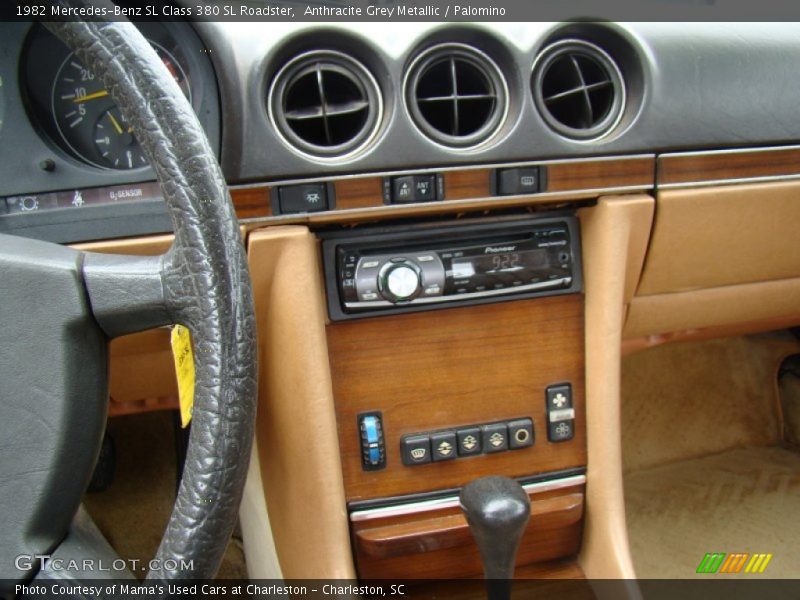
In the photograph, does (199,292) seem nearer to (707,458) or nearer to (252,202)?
(252,202)

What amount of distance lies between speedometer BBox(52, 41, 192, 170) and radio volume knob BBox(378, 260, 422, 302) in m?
0.36

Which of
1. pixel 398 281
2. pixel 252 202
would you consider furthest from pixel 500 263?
pixel 252 202

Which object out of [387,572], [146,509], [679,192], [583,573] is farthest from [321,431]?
[146,509]

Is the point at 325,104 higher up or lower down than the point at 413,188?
higher up

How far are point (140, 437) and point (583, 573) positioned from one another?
108 cm

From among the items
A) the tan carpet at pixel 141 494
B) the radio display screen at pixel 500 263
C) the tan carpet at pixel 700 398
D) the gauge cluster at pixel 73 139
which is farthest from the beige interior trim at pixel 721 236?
the tan carpet at pixel 141 494

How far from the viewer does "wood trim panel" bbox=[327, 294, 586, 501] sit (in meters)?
1.04

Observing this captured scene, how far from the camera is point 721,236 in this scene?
118cm

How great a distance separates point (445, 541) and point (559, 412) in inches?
11.0

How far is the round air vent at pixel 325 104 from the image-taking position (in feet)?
3.01

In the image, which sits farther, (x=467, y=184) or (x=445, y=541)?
(x=445, y=541)

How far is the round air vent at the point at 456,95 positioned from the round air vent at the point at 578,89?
0.06 metres

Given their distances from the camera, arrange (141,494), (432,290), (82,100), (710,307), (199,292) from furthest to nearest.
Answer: (141,494)
(710,307)
(432,290)
(82,100)
(199,292)

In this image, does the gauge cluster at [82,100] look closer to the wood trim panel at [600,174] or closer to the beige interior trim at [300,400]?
the beige interior trim at [300,400]
